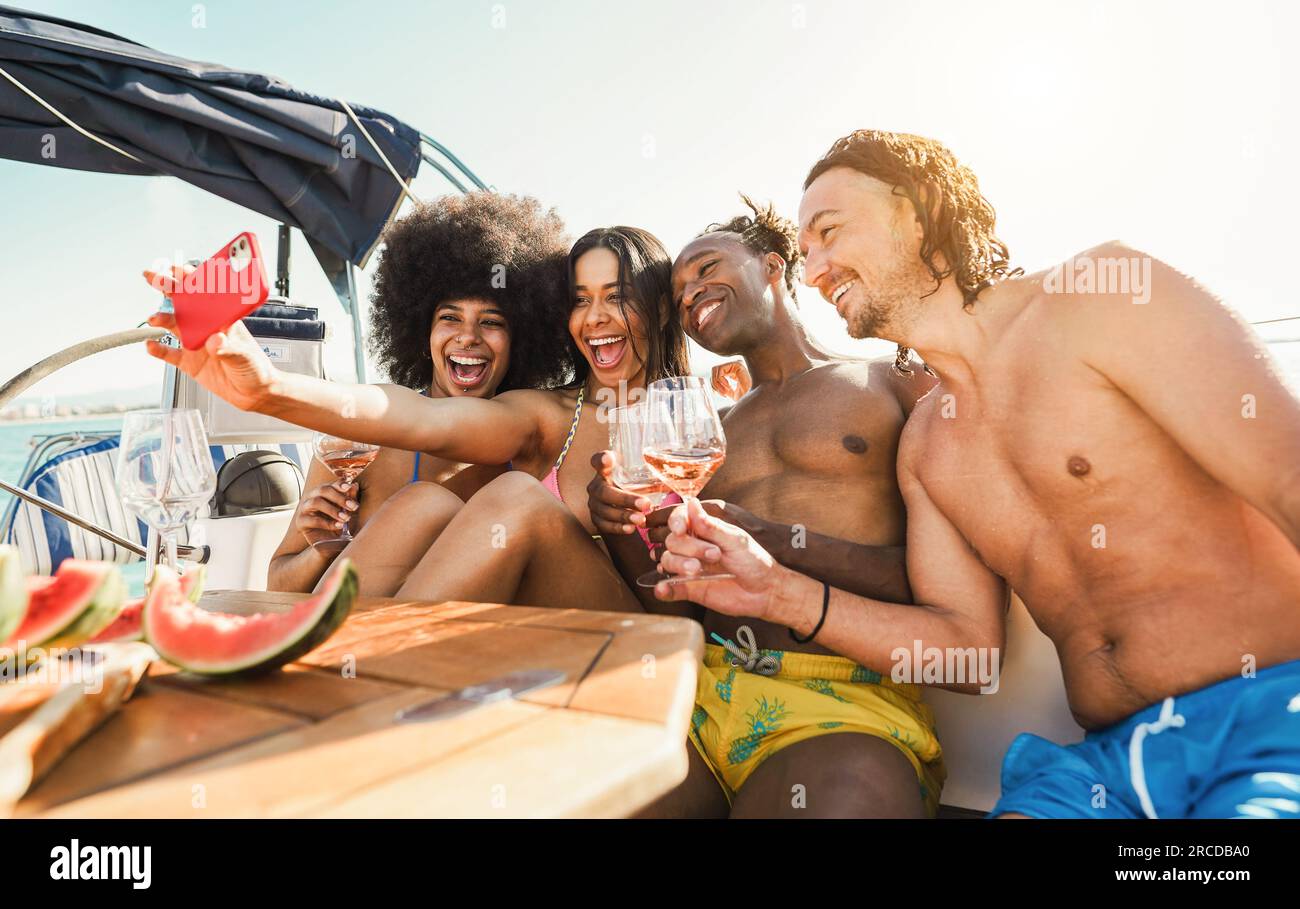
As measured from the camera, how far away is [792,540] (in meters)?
2.51

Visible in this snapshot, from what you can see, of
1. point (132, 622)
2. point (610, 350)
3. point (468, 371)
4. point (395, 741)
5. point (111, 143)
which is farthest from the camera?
point (111, 143)

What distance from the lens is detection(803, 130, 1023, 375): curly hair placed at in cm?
234

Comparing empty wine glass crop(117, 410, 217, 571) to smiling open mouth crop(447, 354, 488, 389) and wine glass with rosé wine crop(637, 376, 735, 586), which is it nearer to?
wine glass with rosé wine crop(637, 376, 735, 586)

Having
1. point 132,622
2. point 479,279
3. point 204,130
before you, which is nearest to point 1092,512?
point 132,622

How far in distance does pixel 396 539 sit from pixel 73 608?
1669mm

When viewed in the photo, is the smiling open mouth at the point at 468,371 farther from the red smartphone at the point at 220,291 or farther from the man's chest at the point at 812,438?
the red smartphone at the point at 220,291

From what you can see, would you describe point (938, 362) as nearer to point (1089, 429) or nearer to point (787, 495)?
point (1089, 429)

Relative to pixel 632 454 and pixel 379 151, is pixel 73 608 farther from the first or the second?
pixel 379 151

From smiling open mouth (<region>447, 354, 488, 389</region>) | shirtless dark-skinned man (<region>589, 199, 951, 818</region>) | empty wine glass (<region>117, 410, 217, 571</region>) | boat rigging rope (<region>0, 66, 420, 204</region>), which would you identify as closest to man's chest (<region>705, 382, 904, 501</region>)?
shirtless dark-skinned man (<region>589, 199, 951, 818</region>)

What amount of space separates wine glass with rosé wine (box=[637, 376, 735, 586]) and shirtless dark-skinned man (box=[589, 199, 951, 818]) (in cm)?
22

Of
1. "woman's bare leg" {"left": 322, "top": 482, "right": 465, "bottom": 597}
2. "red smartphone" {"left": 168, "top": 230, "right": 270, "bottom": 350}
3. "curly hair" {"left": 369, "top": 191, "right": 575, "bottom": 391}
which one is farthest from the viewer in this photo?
"curly hair" {"left": 369, "top": 191, "right": 575, "bottom": 391}

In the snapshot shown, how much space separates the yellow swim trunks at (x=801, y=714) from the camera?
7.14ft

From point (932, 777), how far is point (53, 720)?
2.18 metres
